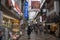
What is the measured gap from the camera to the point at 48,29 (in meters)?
36.5

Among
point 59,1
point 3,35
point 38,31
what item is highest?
point 59,1

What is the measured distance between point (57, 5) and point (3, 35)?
788 inches

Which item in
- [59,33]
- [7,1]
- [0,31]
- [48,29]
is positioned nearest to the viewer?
[0,31]

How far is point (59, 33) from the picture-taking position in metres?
25.8

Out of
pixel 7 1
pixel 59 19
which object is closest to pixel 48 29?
pixel 59 19

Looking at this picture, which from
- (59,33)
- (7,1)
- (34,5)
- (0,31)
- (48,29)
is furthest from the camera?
(34,5)

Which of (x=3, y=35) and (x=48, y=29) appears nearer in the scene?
(x=3, y=35)

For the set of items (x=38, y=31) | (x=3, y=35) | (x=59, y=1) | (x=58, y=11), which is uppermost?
(x=59, y=1)

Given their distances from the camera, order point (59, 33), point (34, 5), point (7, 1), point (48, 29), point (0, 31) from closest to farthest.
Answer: point (0, 31) < point (7, 1) < point (59, 33) < point (48, 29) < point (34, 5)

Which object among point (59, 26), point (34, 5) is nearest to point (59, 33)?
point (59, 26)

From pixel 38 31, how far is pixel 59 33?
12802 millimetres

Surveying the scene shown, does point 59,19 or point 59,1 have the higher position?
point 59,1

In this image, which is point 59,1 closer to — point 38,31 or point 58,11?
point 58,11

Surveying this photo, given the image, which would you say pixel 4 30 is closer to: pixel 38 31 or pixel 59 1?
pixel 59 1
